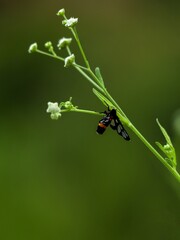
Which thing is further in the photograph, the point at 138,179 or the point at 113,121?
the point at 138,179

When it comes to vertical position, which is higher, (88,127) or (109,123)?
(88,127)

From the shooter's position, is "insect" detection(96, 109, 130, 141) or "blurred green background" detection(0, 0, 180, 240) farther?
"blurred green background" detection(0, 0, 180, 240)

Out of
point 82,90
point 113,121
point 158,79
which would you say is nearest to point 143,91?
point 158,79

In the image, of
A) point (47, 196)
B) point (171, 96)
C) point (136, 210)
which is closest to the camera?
point (136, 210)

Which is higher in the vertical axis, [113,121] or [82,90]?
[82,90]

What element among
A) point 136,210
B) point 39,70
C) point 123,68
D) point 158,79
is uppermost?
point 39,70

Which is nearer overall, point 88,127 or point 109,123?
point 109,123

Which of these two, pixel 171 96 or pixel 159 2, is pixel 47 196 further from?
pixel 159 2

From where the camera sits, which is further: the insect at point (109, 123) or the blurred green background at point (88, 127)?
the blurred green background at point (88, 127)
